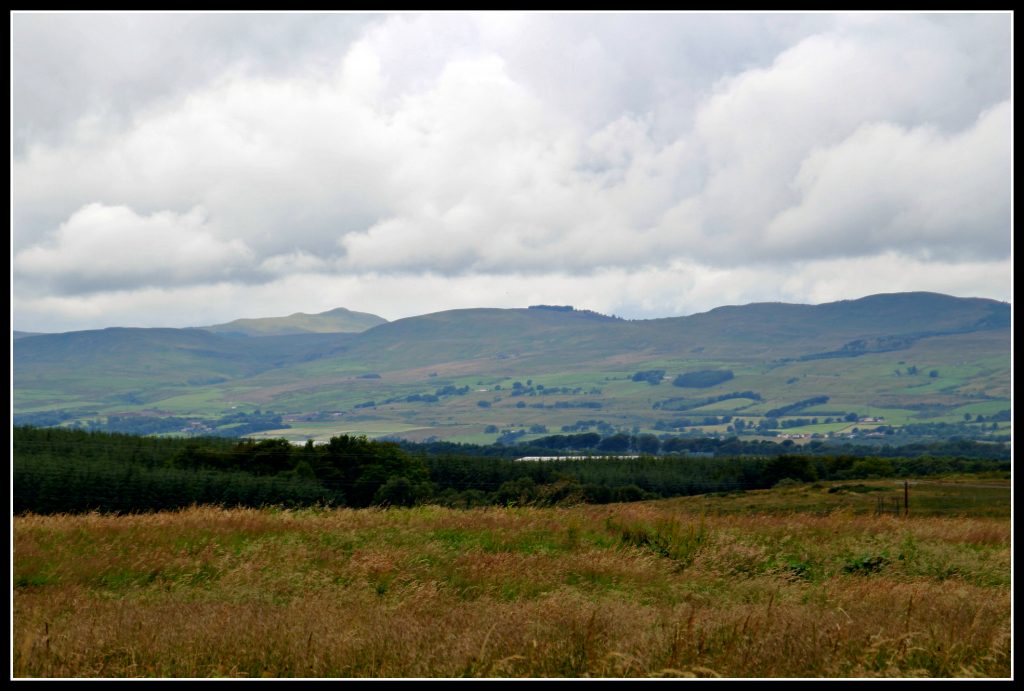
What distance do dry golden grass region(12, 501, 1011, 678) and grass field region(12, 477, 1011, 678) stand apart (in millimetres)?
36

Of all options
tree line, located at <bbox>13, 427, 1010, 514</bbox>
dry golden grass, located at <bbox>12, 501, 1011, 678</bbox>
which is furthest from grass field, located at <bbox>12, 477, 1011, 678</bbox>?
tree line, located at <bbox>13, 427, 1010, 514</bbox>

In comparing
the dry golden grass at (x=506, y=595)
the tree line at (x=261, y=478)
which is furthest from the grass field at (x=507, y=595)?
the tree line at (x=261, y=478)

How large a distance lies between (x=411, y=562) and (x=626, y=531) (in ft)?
17.8

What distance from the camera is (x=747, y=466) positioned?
106812 millimetres

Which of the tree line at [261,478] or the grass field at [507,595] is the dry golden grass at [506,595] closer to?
the grass field at [507,595]

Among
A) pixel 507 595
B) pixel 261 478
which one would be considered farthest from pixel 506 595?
pixel 261 478

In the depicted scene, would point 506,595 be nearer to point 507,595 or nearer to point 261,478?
point 507,595

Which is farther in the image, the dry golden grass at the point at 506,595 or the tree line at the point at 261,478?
the tree line at the point at 261,478

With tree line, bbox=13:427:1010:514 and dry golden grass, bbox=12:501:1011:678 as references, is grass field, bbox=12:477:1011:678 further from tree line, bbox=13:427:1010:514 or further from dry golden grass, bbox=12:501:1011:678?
tree line, bbox=13:427:1010:514

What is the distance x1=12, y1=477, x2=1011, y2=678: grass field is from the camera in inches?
330

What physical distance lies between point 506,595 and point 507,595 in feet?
0.05

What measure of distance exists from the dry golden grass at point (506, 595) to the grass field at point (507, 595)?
0.04m

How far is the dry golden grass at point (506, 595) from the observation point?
839 cm
